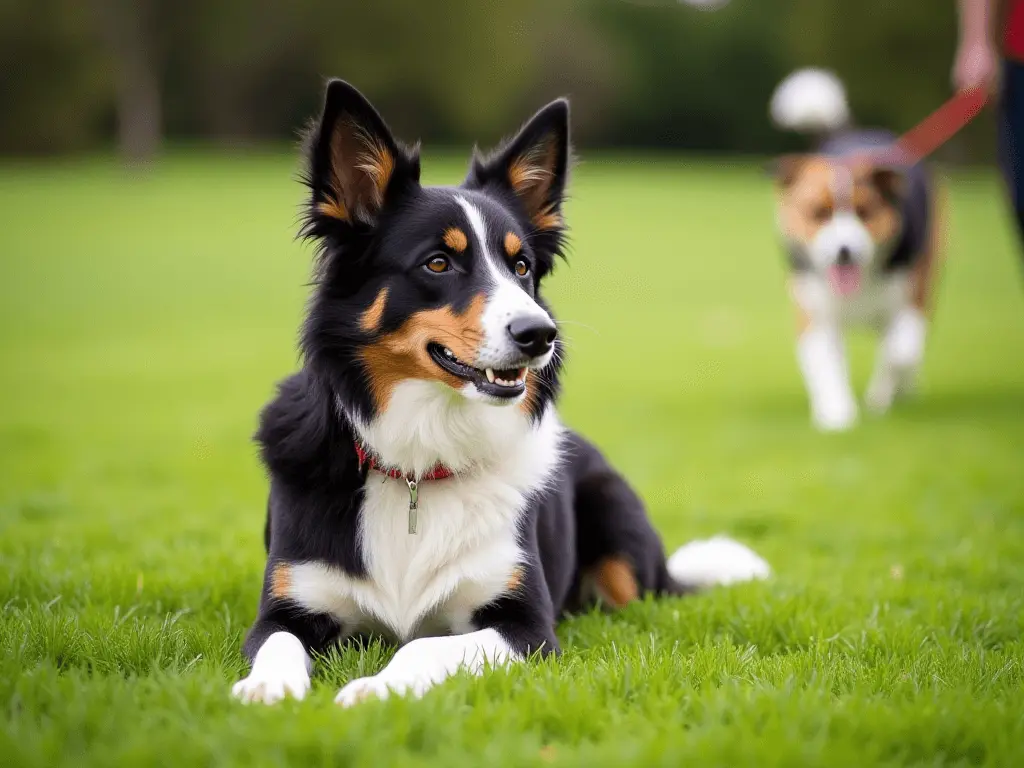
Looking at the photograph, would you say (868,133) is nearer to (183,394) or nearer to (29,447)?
(183,394)

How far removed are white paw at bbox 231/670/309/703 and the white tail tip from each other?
224 cm

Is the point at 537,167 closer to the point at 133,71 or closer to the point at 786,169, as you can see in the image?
the point at 786,169

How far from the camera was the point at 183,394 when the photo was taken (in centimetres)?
1110

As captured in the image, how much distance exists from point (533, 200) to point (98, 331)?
41.8ft

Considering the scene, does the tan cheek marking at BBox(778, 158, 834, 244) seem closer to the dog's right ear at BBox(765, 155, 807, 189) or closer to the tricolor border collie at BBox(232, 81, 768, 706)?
the dog's right ear at BBox(765, 155, 807, 189)

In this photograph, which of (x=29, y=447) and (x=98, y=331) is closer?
(x=29, y=447)

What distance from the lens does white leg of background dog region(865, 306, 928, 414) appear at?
9586mm

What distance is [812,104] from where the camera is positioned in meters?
11.2

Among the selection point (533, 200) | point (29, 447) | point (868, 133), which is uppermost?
point (868, 133)

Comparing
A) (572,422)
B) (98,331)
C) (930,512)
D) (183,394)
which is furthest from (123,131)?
(930,512)

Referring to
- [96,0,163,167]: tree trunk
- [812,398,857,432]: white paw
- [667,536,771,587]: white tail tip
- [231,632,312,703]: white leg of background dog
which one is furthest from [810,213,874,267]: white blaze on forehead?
[96,0,163,167]: tree trunk

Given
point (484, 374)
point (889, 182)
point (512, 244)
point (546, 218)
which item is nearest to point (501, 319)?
point (484, 374)

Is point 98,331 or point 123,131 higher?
point 123,131

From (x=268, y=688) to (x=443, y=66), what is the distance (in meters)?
49.2
